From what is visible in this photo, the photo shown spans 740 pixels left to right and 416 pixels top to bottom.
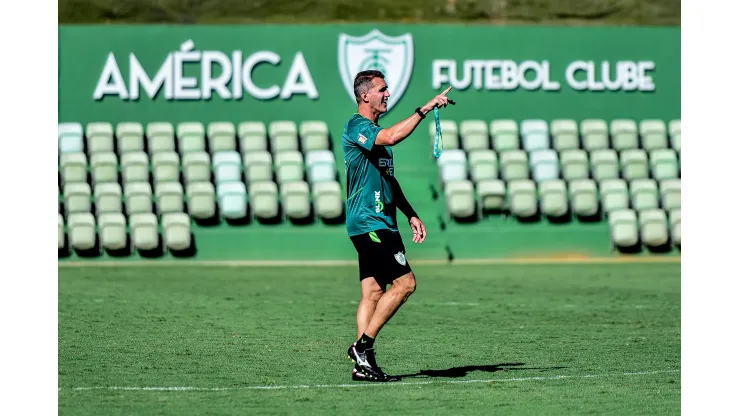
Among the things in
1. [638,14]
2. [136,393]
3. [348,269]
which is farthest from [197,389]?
[638,14]

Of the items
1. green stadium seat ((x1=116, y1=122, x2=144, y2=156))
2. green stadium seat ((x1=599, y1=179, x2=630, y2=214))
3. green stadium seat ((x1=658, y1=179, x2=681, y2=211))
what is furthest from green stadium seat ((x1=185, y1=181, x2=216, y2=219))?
green stadium seat ((x1=658, y1=179, x2=681, y2=211))

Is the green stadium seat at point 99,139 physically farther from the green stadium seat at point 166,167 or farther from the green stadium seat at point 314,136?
the green stadium seat at point 314,136

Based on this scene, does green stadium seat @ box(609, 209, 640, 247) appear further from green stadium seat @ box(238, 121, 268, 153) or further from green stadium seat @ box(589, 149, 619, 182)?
green stadium seat @ box(238, 121, 268, 153)

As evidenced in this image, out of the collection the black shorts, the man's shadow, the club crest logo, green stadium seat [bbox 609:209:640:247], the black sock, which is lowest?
the man's shadow

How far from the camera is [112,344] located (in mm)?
9109

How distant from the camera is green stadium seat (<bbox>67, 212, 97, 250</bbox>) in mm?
17109

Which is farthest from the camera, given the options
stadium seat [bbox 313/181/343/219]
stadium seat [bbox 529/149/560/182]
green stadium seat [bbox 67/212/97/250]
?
stadium seat [bbox 529/149/560/182]

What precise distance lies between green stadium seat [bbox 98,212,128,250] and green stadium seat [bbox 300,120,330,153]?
303 cm

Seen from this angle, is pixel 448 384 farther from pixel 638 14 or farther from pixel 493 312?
pixel 638 14

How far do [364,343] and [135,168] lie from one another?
37.0 ft

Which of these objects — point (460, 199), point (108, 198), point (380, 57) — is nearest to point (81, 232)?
point (108, 198)

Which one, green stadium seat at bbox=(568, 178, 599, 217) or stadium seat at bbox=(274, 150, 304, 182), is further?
green stadium seat at bbox=(568, 178, 599, 217)

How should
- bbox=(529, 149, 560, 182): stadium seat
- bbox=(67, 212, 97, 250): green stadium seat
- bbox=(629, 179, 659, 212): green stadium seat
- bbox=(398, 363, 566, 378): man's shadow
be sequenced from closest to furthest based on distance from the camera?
bbox=(398, 363, 566, 378): man's shadow → bbox=(67, 212, 97, 250): green stadium seat → bbox=(629, 179, 659, 212): green stadium seat → bbox=(529, 149, 560, 182): stadium seat
